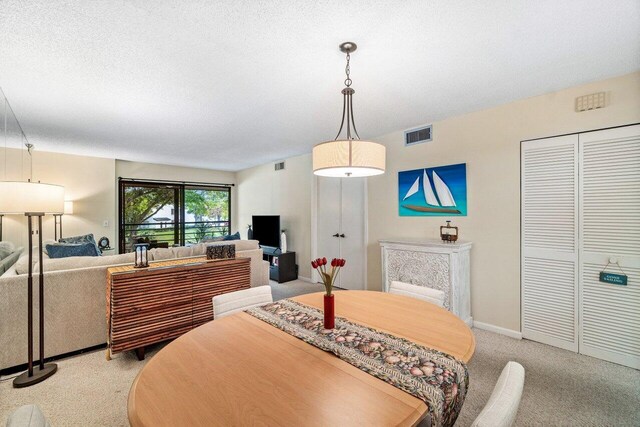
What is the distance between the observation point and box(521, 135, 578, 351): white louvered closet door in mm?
2611

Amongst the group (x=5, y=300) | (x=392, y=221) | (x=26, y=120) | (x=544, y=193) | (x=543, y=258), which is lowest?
(x=5, y=300)

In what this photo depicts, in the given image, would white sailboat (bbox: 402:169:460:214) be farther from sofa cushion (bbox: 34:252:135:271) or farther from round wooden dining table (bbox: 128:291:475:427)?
sofa cushion (bbox: 34:252:135:271)

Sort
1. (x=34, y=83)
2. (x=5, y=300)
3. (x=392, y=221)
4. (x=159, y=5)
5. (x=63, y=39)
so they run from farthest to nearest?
(x=392, y=221), (x=34, y=83), (x=5, y=300), (x=63, y=39), (x=159, y=5)

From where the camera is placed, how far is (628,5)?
1600mm

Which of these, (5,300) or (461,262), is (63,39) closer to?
(5,300)

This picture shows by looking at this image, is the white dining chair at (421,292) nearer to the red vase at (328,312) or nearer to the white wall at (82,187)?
the red vase at (328,312)

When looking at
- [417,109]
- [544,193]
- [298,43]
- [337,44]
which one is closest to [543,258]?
[544,193]

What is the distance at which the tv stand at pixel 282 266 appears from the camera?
17.2 feet

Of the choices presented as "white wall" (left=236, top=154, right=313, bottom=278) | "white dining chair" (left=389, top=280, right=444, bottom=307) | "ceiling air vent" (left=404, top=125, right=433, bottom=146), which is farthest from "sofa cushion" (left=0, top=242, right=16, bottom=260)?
"ceiling air vent" (left=404, top=125, right=433, bottom=146)

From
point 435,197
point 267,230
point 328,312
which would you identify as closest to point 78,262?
Result: point 328,312

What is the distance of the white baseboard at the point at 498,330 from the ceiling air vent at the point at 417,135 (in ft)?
7.85

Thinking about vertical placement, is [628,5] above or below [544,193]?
above

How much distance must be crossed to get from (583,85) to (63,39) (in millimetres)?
4337

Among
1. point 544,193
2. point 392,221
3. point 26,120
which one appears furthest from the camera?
point 392,221
